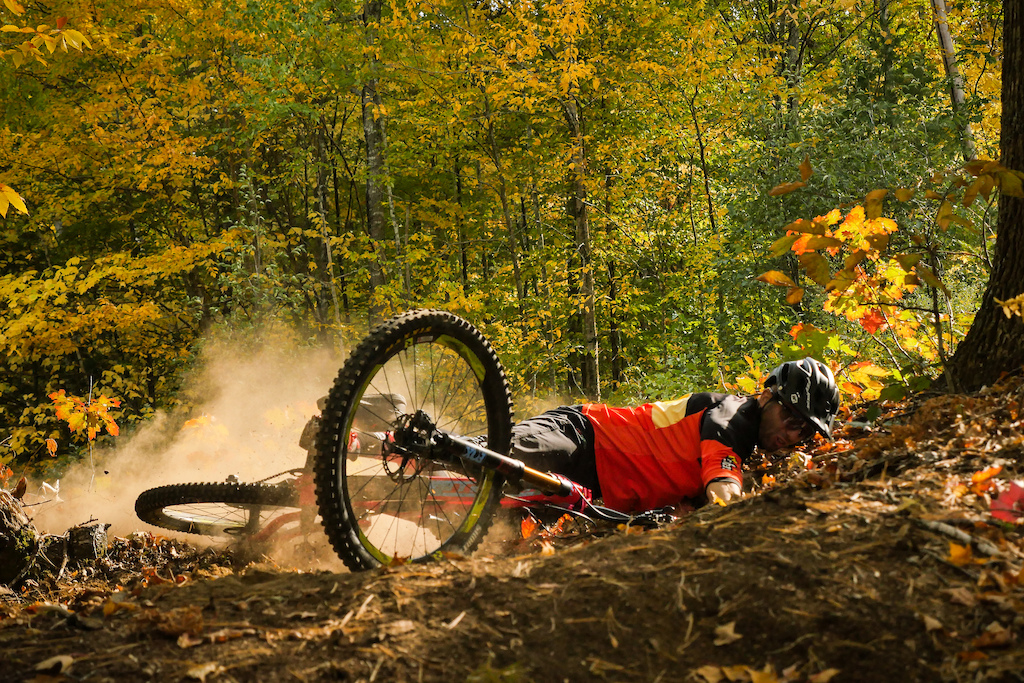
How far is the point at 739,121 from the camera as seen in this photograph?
11.3 m

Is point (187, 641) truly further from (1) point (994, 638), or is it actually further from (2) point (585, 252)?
(2) point (585, 252)

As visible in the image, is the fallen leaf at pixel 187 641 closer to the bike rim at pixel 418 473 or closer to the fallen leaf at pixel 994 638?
the bike rim at pixel 418 473

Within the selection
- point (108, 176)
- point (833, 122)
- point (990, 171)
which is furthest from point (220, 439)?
point (833, 122)

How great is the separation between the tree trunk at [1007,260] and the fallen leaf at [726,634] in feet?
7.82

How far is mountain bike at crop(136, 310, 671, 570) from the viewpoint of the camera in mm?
2693

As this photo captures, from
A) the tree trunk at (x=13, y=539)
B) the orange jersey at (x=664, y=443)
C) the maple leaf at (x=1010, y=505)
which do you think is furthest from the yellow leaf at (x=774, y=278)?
the tree trunk at (x=13, y=539)

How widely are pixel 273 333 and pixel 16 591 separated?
347 inches

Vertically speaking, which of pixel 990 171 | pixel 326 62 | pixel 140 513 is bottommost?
pixel 140 513

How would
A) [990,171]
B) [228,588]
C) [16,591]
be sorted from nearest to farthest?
[228,588] → [990,171] → [16,591]

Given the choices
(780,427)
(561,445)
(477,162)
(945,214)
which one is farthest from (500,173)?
(945,214)

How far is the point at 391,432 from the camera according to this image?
304 centimetres

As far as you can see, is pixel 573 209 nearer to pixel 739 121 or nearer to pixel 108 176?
pixel 739 121

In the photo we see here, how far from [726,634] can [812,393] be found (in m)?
2.36

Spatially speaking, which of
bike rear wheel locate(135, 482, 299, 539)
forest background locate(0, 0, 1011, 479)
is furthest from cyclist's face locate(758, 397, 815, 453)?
forest background locate(0, 0, 1011, 479)
